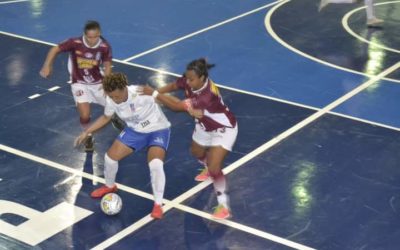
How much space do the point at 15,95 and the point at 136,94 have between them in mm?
5414

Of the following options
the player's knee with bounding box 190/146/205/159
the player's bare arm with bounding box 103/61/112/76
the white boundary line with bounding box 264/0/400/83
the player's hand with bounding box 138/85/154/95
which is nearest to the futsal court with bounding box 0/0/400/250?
the white boundary line with bounding box 264/0/400/83

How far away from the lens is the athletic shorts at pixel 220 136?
11.8 meters

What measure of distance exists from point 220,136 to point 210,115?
0.37 m

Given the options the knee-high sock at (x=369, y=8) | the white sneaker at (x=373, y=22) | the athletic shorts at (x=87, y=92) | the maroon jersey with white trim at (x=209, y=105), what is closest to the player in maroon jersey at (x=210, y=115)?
the maroon jersey with white trim at (x=209, y=105)

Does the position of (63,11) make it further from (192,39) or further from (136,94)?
(136,94)

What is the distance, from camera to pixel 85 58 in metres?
13.8

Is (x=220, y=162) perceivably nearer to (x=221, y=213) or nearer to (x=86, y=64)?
(x=221, y=213)

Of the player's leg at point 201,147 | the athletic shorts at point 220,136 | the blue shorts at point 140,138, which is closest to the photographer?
the athletic shorts at point 220,136

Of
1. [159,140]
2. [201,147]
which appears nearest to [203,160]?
[201,147]

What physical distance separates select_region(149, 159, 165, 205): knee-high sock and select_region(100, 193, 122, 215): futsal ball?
22.9 inches

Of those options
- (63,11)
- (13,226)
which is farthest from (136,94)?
(63,11)

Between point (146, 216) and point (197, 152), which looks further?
point (197, 152)

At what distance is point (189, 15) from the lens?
21484mm

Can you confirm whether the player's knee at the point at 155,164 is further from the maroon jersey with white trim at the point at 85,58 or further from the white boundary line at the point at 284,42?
the white boundary line at the point at 284,42
